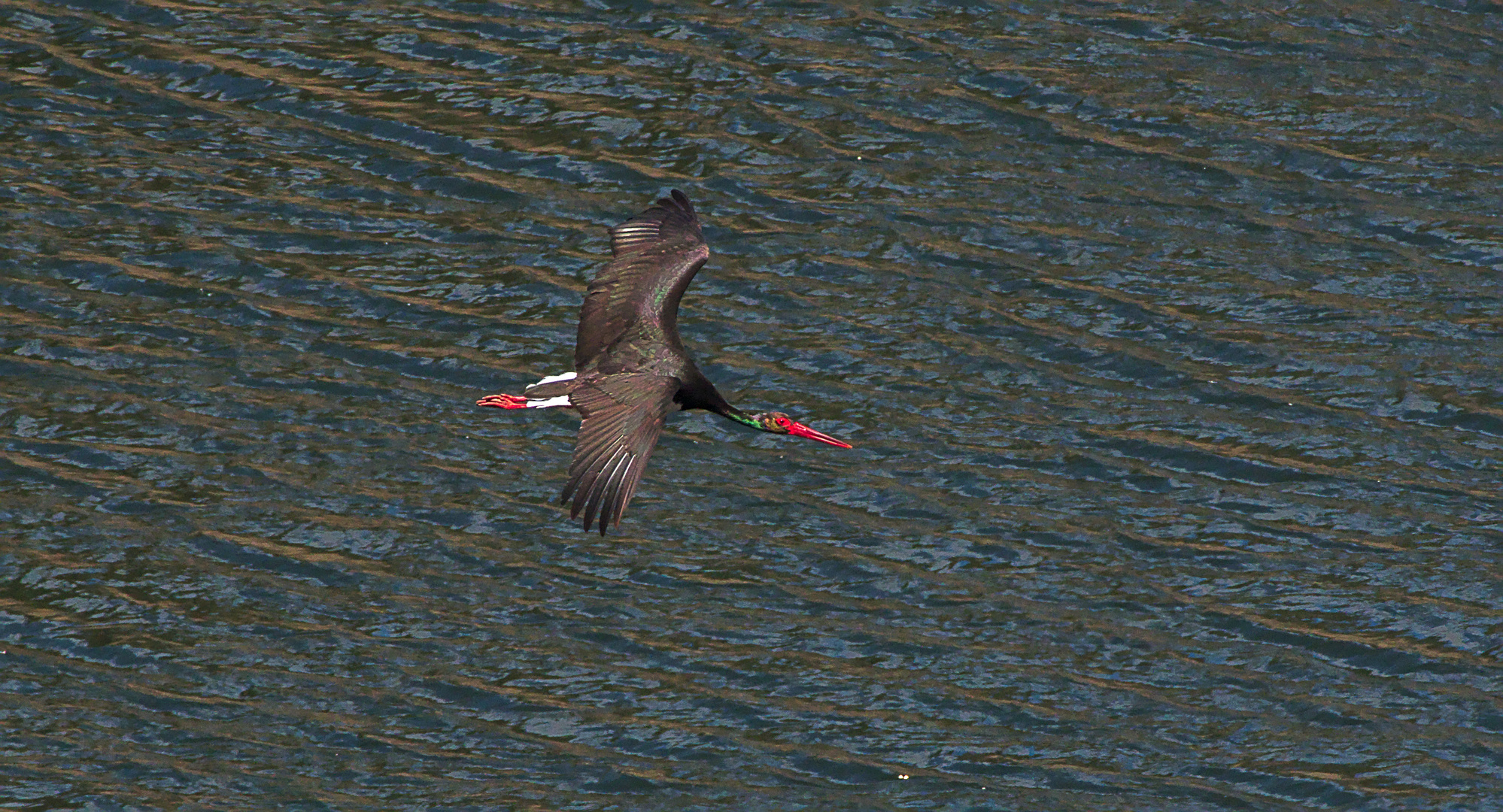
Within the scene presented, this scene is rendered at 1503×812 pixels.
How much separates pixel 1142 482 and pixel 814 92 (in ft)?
19.3

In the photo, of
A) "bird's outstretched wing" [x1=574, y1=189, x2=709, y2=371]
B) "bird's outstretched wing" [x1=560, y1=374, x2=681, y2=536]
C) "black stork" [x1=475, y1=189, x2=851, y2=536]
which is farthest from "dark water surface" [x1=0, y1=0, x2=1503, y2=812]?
"bird's outstretched wing" [x1=560, y1=374, x2=681, y2=536]

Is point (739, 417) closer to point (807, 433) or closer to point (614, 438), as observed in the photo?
point (807, 433)

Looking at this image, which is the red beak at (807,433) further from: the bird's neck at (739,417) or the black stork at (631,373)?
the bird's neck at (739,417)

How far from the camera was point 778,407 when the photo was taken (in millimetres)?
16625

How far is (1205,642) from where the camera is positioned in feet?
48.9

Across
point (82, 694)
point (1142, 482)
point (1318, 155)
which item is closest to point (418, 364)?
point (82, 694)

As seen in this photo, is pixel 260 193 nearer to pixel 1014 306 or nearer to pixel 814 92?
pixel 814 92

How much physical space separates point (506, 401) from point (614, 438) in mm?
1775

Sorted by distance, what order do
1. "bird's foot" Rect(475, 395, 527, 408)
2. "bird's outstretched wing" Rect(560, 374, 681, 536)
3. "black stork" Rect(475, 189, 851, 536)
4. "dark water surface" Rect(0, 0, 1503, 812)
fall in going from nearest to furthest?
"bird's outstretched wing" Rect(560, 374, 681, 536) → "black stork" Rect(475, 189, 851, 536) → "bird's foot" Rect(475, 395, 527, 408) → "dark water surface" Rect(0, 0, 1503, 812)

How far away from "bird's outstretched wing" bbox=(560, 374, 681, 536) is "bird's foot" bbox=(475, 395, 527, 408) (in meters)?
0.58

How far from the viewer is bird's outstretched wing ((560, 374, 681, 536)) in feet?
37.6

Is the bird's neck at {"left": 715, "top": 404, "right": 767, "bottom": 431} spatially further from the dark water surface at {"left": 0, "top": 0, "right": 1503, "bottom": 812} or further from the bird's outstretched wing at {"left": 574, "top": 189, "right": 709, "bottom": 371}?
the dark water surface at {"left": 0, "top": 0, "right": 1503, "bottom": 812}

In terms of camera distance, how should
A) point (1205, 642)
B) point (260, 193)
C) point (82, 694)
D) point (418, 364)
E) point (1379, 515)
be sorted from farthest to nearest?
point (260, 193)
point (418, 364)
point (1379, 515)
point (1205, 642)
point (82, 694)

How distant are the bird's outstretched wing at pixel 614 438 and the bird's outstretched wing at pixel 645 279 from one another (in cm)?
80
